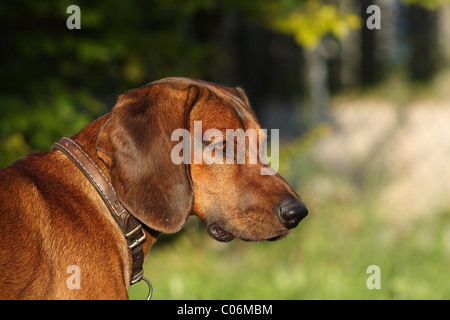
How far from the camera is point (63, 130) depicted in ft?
19.4

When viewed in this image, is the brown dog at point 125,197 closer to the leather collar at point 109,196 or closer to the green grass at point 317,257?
the leather collar at point 109,196

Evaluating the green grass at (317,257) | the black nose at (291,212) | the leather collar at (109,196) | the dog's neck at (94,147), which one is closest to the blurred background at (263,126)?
the green grass at (317,257)

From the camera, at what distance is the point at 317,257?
22.7 ft

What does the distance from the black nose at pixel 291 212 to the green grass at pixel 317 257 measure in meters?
3.05

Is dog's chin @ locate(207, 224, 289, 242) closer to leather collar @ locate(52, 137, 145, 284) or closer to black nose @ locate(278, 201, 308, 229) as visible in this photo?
black nose @ locate(278, 201, 308, 229)

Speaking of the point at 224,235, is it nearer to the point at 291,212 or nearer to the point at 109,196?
the point at 291,212

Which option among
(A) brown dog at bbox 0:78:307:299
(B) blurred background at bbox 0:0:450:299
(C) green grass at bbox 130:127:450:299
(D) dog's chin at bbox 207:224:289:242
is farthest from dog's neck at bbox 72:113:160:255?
(C) green grass at bbox 130:127:450:299

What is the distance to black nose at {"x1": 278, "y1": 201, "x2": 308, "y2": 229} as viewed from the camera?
2947 millimetres

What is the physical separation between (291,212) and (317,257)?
4145mm

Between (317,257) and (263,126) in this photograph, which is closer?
(317,257)

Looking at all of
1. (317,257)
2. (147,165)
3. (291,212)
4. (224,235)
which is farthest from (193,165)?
(317,257)

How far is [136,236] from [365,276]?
4080 mm

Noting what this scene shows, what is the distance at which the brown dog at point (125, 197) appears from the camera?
2.57 metres
